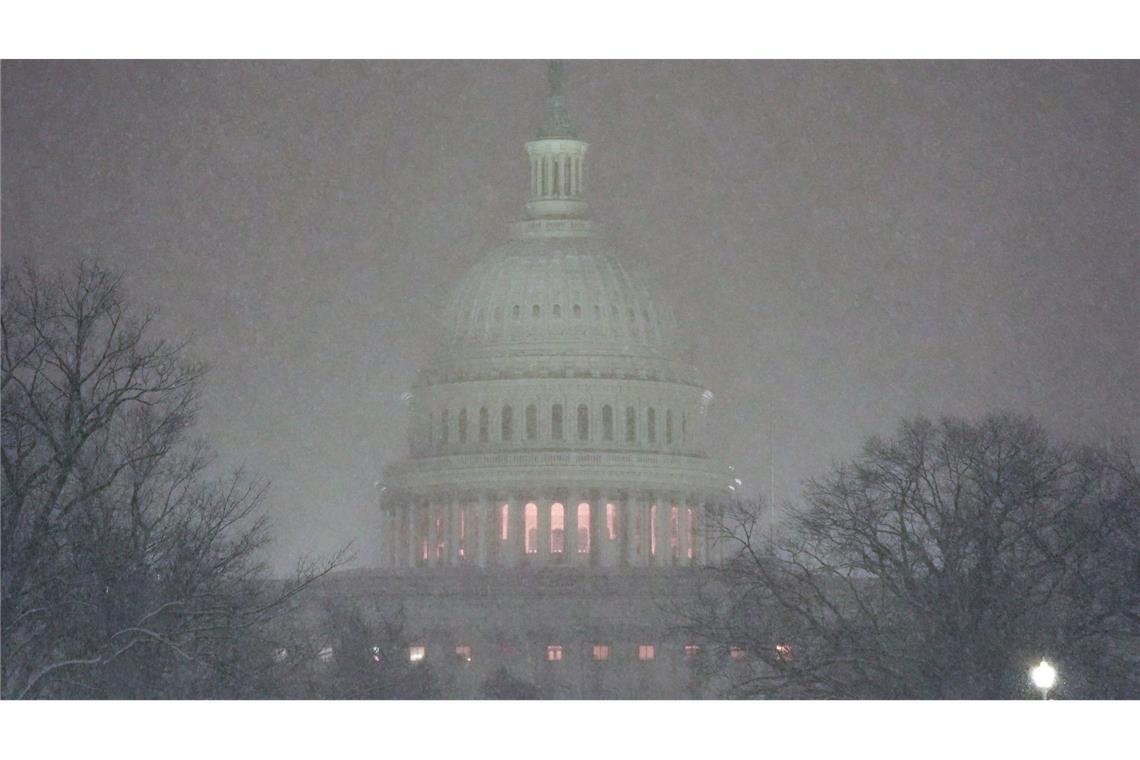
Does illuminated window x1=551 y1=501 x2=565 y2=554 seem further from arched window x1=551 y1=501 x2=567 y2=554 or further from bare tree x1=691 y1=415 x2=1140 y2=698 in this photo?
bare tree x1=691 y1=415 x2=1140 y2=698

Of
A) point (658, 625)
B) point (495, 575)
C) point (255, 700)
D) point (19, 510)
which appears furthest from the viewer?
point (495, 575)

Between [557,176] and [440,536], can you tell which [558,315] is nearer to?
[557,176]

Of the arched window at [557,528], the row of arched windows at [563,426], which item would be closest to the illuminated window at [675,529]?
the row of arched windows at [563,426]

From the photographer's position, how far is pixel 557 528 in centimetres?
15662

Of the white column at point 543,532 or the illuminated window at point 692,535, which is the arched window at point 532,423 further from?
the illuminated window at point 692,535

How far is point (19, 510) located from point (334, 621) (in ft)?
160

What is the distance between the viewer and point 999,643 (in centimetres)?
5722

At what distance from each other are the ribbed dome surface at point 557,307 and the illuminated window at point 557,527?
30.0 ft

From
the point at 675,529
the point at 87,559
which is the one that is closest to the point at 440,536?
the point at 675,529

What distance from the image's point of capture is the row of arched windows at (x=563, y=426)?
160m

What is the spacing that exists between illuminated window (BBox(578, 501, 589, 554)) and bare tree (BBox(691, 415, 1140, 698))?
85.8 m

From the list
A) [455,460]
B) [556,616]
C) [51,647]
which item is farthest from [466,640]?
[51,647]

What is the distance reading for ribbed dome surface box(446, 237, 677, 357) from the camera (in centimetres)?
16038

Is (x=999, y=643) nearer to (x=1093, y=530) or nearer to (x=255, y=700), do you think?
(x=1093, y=530)
